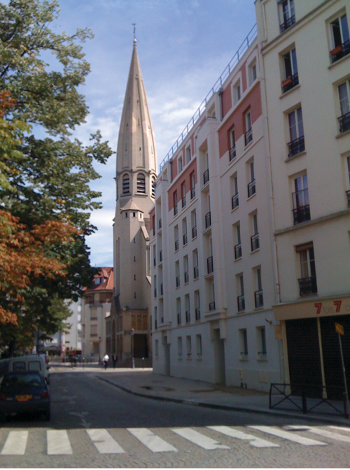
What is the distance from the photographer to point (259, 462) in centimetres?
798

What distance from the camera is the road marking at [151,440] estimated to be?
921 cm

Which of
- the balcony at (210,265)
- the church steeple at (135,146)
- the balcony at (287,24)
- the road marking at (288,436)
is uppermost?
the church steeple at (135,146)

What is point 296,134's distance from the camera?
20594mm

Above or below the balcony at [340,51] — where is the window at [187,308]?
below

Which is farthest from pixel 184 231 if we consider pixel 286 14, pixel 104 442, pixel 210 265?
pixel 104 442

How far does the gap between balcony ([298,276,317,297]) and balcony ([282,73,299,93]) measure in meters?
8.39

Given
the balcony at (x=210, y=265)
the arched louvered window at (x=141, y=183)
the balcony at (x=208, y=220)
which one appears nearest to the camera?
the balcony at (x=210, y=265)

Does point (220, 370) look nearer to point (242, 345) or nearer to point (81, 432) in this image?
point (242, 345)

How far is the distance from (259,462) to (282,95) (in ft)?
55.2

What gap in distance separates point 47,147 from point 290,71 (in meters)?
11.6

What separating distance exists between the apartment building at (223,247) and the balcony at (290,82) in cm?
174

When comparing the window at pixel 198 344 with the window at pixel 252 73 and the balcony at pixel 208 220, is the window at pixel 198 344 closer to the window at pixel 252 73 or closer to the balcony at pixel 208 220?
the balcony at pixel 208 220

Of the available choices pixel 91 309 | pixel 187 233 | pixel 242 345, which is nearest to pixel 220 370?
pixel 242 345

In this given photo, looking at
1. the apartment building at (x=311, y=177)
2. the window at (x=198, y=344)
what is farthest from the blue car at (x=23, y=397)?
the window at (x=198, y=344)
